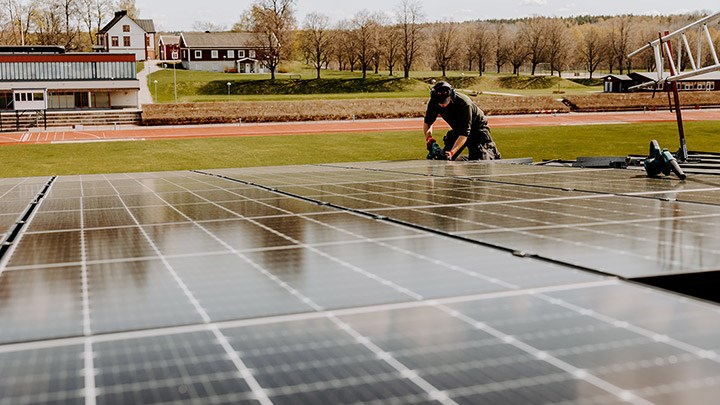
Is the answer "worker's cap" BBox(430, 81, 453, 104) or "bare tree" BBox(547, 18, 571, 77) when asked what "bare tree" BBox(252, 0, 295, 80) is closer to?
"bare tree" BBox(547, 18, 571, 77)

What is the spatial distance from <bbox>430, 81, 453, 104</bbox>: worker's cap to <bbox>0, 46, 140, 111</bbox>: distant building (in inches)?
2993

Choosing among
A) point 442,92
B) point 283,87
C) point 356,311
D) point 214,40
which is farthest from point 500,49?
point 356,311

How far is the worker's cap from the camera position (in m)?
20.4

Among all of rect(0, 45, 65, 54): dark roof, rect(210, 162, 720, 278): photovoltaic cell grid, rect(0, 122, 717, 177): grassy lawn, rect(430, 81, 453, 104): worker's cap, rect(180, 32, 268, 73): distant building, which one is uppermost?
rect(180, 32, 268, 73): distant building

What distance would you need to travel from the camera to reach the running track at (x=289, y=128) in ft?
196

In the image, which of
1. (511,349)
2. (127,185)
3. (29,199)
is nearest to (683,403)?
(511,349)

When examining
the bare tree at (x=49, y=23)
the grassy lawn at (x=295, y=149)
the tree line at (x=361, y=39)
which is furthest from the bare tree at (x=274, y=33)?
the grassy lawn at (x=295, y=149)

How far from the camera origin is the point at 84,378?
3.74 meters

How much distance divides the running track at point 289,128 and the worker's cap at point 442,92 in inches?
1541

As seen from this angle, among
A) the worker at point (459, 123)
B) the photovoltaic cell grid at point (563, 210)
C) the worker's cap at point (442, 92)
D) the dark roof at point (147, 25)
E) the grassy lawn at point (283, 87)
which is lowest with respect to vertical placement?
the photovoltaic cell grid at point (563, 210)

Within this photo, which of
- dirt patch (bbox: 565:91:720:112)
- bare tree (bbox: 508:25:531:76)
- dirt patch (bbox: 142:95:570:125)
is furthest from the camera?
bare tree (bbox: 508:25:531:76)

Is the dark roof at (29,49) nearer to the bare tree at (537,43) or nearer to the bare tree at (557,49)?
the bare tree at (537,43)

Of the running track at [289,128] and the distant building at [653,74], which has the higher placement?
the distant building at [653,74]

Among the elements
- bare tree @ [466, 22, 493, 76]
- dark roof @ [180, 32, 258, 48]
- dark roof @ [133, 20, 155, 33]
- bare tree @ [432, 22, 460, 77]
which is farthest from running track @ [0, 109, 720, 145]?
dark roof @ [133, 20, 155, 33]
